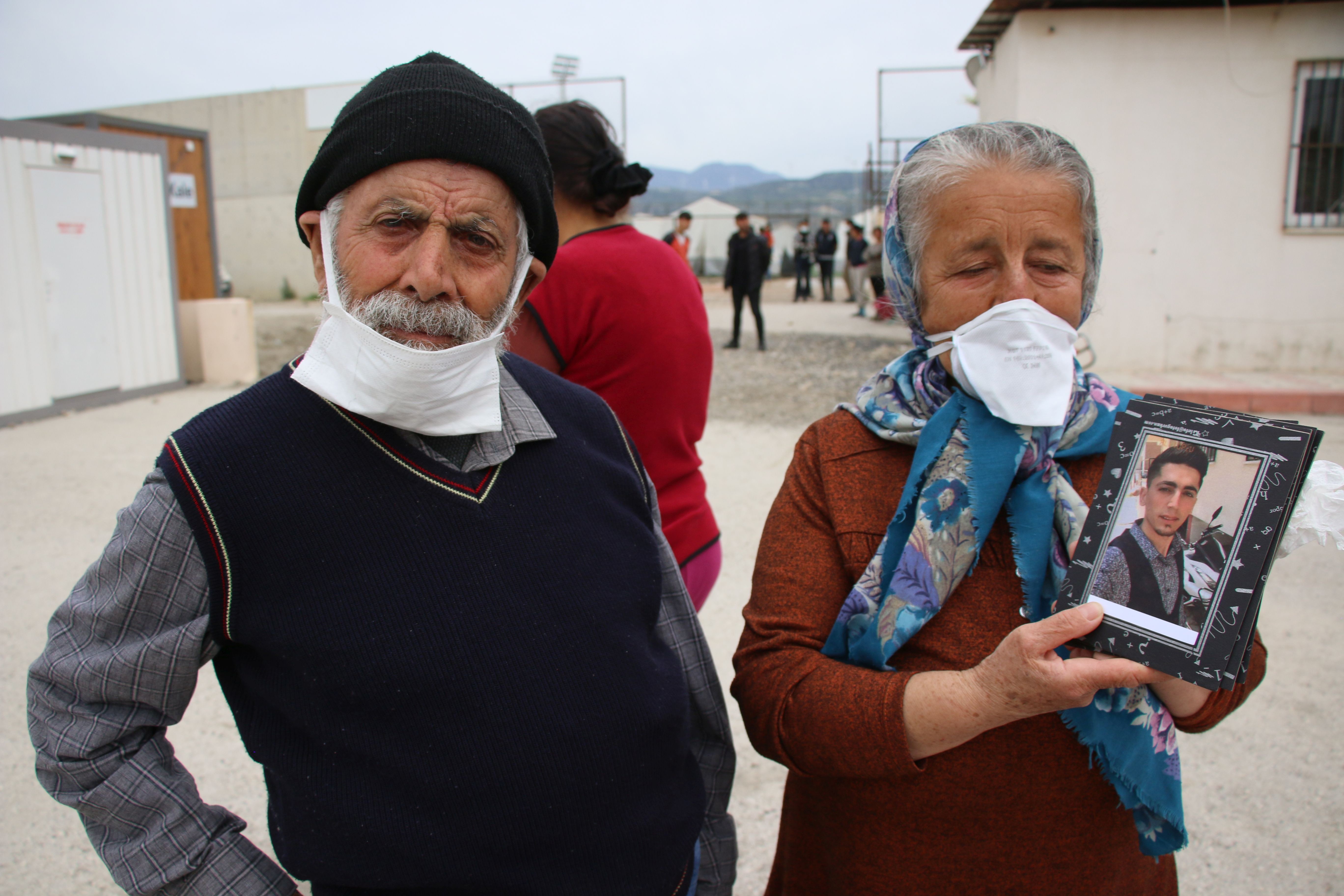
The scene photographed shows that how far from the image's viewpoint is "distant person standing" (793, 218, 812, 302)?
2302 cm

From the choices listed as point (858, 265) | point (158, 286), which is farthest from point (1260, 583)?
point (858, 265)

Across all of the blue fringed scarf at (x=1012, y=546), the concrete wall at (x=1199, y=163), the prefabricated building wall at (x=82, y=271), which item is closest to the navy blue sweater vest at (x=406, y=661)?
the blue fringed scarf at (x=1012, y=546)

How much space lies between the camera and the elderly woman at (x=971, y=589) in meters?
1.36

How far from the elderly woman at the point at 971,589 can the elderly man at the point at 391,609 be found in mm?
282

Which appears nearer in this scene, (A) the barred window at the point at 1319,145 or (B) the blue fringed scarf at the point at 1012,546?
(B) the blue fringed scarf at the point at 1012,546

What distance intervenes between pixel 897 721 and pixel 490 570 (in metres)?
0.63

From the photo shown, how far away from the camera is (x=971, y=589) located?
4.67ft

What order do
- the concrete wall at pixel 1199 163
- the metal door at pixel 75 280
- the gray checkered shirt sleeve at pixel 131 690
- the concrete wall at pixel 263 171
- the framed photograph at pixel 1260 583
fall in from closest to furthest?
the framed photograph at pixel 1260 583, the gray checkered shirt sleeve at pixel 131 690, the metal door at pixel 75 280, the concrete wall at pixel 1199 163, the concrete wall at pixel 263 171

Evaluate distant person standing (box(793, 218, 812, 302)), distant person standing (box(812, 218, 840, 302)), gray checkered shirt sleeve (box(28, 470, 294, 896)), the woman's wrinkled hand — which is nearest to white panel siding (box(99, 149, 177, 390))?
gray checkered shirt sleeve (box(28, 470, 294, 896))

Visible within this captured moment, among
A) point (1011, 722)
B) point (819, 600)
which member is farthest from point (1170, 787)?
point (819, 600)

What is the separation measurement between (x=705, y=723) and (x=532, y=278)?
2.91 ft

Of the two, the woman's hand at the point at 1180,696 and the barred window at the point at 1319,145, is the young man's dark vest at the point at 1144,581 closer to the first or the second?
the woman's hand at the point at 1180,696

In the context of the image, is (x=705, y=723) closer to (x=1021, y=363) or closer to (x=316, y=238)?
(x=1021, y=363)

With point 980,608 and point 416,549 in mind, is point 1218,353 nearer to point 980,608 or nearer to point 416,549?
point 980,608
